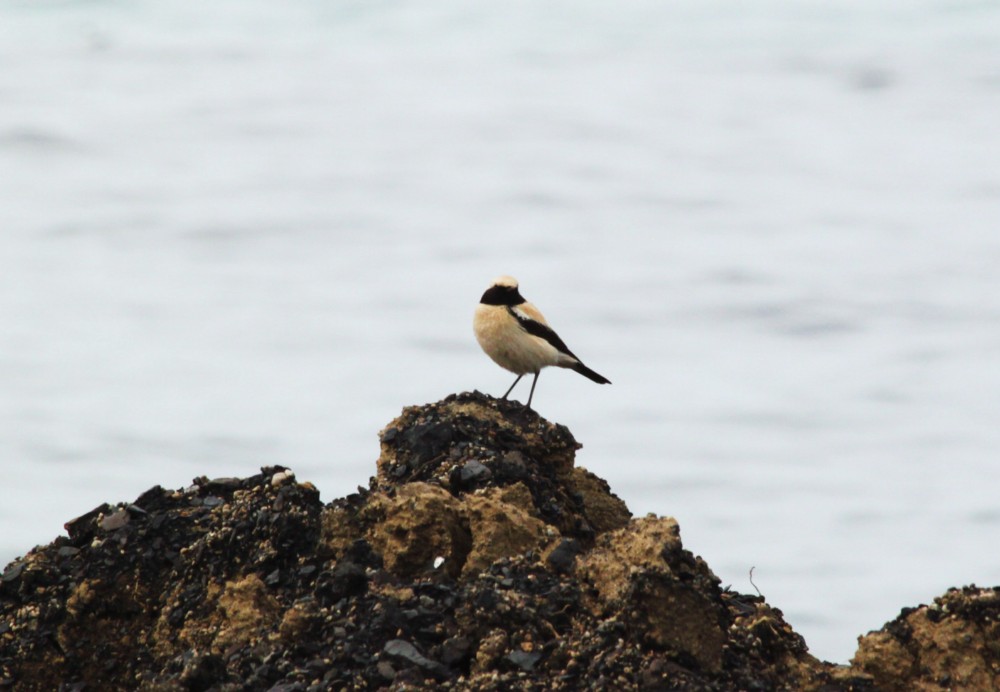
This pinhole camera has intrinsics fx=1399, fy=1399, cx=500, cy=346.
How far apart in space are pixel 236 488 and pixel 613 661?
5.45 metres

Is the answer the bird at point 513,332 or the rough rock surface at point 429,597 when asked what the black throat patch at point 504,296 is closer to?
the bird at point 513,332

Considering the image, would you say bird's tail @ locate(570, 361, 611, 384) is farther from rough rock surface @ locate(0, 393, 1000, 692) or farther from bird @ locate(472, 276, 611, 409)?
rough rock surface @ locate(0, 393, 1000, 692)

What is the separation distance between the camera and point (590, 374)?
18438 millimetres

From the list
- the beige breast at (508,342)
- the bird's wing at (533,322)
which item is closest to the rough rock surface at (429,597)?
the beige breast at (508,342)

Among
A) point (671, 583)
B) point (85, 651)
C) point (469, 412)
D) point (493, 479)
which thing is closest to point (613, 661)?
point (671, 583)

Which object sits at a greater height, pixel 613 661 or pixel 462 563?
pixel 462 563

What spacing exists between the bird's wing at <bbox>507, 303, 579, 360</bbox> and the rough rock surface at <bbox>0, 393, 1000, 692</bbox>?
6.22 feet

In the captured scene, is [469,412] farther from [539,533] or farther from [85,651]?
[85,651]

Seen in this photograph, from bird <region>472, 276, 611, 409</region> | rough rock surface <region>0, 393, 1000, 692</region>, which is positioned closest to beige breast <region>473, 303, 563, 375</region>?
bird <region>472, 276, 611, 409</region>

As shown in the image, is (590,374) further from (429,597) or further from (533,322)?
(429,597)

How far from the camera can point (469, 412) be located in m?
15.2

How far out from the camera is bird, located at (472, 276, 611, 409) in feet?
56.7

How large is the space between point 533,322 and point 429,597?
5855mm

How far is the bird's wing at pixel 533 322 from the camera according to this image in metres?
17.4
